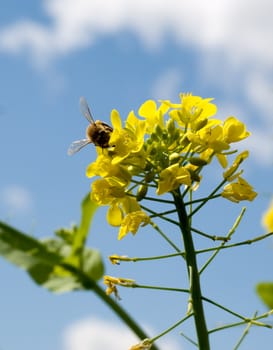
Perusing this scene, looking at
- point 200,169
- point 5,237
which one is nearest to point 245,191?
point 200,169

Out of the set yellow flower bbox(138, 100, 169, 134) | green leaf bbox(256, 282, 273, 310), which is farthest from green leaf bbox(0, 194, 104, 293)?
yellow flower bbox(138, 100, 169, 134)

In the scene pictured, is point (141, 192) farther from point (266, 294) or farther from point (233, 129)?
point (266, 294)

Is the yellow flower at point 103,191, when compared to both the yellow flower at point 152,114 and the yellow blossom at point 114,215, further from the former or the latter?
the yellow flower at point 152,114

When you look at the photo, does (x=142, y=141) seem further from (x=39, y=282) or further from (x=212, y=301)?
(x=39, y=282)

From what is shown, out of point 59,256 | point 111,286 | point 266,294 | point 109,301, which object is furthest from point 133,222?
point 59,256

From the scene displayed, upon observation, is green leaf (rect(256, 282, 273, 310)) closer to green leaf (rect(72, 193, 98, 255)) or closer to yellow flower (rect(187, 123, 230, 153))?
yellow flower (rect(187, 123, 230, 153))
